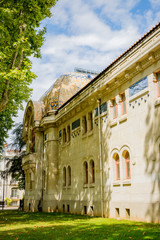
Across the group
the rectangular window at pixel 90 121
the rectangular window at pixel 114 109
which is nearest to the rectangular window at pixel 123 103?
the rectangular window at pixel 114 109

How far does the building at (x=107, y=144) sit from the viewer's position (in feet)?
43.8

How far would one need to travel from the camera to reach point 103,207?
17141 millimetres

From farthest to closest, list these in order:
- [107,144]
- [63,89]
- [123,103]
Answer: [63,89]
[107,144]
[123,103]

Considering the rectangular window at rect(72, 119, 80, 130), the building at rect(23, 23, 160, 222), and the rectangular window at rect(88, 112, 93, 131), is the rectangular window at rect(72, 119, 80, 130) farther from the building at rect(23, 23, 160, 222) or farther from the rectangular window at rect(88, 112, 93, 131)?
the rectangular window at rect(88, 112, 93, 131)

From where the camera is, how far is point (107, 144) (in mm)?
17594

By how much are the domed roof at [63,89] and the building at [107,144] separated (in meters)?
0.11

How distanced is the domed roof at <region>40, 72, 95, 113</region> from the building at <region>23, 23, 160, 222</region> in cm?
11

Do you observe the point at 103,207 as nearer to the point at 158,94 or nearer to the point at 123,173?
the point at 123,173

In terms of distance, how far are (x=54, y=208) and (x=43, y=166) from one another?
487 centimetres

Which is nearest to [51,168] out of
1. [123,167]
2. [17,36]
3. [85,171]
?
[85,171]

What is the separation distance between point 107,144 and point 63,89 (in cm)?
1200

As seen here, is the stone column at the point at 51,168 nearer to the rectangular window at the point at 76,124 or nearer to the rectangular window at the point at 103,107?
the rectangular window at the point at 76,124

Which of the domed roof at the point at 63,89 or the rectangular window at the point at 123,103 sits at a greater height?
the domed roof at the point at 63,89

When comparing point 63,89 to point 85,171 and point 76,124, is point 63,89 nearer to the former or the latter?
point 76,124
